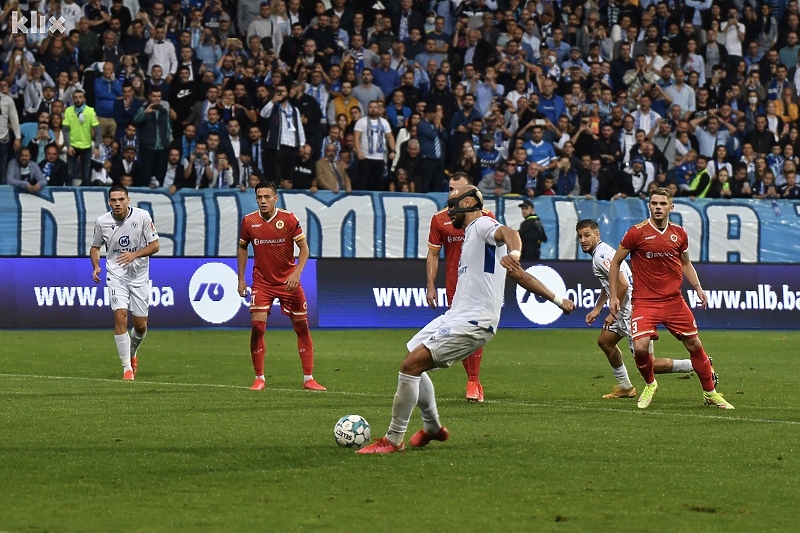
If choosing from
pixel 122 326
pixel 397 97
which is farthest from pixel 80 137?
pixel 122 326

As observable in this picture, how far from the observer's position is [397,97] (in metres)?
27.2

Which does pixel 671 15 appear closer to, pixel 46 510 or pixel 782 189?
pixel 782 189

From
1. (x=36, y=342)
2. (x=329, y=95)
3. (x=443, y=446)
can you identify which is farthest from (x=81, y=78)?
(x=443, y=446)

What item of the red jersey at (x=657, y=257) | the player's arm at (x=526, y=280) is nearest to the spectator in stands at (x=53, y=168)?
the red jersey at (x=657, y=257)

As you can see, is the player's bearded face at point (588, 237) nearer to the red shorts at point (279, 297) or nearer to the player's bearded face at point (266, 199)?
the red shorts at point (279, 297)

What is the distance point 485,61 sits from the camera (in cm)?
2980

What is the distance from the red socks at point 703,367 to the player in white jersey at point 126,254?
23.5 feet

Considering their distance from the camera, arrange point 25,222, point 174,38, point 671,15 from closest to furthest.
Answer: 1. point 25,222
2. point 174,38
3. point 671,15

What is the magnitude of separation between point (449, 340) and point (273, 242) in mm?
6279

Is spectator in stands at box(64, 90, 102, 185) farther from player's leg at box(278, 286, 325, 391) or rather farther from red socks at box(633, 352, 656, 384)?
red socks at box(633, 352, 656, 384)

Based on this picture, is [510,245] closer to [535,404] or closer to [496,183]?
[535,404]

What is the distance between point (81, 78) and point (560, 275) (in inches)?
406

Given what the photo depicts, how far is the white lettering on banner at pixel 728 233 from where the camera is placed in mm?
27781

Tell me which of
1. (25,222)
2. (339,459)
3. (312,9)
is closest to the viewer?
(339,459)
